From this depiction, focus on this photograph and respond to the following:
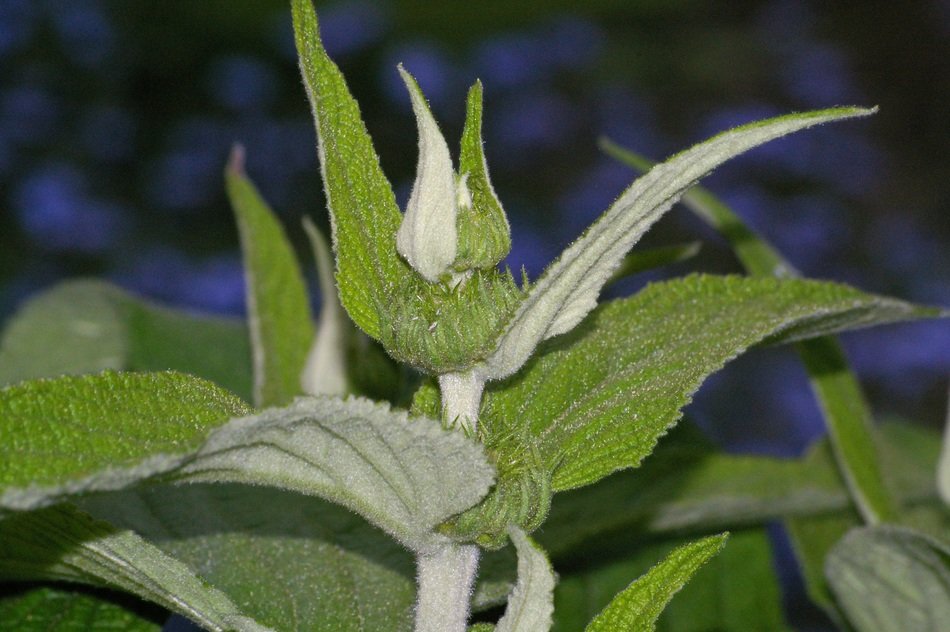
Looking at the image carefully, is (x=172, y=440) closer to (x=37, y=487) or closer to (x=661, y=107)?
(x=37, y=487)

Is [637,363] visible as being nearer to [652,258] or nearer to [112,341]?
[652,258]

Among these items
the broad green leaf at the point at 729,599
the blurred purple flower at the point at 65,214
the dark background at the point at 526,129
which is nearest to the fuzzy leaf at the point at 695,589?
the broad green leaf at the point at 729,599

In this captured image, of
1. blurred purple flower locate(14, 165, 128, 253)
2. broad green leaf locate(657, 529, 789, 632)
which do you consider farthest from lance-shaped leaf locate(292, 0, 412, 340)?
blurred purple flower locate(14, 165, 128, 253)

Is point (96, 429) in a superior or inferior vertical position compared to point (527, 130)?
inferior

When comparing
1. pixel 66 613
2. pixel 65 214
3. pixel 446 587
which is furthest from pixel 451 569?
pixel 65 214

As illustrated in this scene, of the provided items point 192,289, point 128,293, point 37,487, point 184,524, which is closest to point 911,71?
point 192,289
